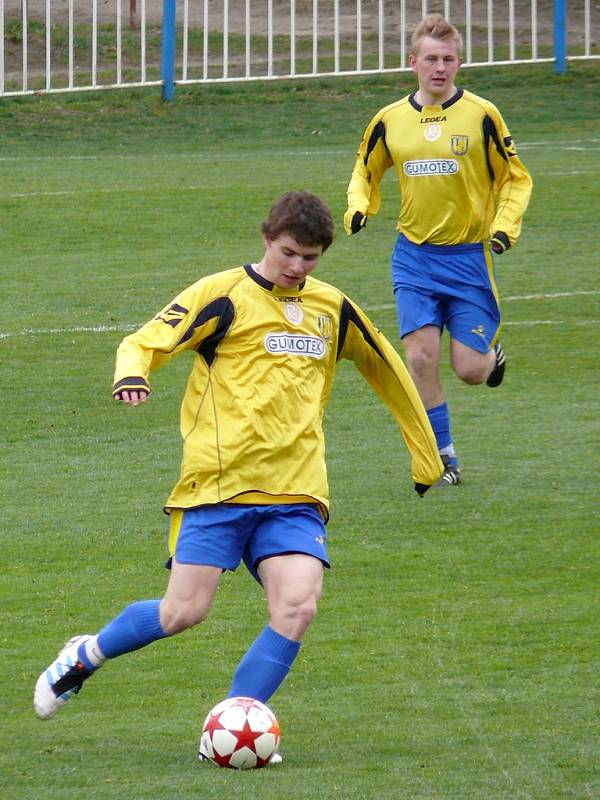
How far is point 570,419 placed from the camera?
990cm

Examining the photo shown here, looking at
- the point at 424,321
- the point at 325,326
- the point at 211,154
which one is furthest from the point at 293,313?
the point at 211,154

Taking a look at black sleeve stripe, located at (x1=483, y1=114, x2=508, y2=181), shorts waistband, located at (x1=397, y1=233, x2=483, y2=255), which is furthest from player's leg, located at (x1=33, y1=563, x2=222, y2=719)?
black sleeve stripe, located at (x1=483, y1=114, x2=508, y2=181)

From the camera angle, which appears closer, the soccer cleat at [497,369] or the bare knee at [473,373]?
the bare knee at [473,373]

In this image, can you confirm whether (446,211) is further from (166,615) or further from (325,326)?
(166,615)

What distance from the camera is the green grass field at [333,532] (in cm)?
485

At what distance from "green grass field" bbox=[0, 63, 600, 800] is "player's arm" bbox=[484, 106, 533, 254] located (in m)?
1.38

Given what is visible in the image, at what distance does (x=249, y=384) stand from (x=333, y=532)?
8.99 feet

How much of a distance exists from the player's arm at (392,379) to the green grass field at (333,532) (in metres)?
0.77

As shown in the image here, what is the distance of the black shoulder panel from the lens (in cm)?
496

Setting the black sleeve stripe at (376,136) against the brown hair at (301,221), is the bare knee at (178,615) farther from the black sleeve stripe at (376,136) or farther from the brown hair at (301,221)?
the black sleeve stripe at (376,136)

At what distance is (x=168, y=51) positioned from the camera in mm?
19984

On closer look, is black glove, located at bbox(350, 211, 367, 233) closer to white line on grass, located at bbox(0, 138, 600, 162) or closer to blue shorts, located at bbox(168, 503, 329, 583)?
blue shorts, located at bbox(168, 503, 329, 583)

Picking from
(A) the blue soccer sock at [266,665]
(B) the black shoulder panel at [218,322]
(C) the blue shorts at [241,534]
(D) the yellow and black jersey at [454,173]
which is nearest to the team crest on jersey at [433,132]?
(D) the yellow and black jersey at [454,173]

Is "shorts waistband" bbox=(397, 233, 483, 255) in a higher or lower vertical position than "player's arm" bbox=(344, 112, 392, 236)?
lower
